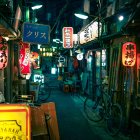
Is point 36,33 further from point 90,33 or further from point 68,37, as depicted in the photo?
point 68,37

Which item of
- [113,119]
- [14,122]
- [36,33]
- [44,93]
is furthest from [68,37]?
[14,122]

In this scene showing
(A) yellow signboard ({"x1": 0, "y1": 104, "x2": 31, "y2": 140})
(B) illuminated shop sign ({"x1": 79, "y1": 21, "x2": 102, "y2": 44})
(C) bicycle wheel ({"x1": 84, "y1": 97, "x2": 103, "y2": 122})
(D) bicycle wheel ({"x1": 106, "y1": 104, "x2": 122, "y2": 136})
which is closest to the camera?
(A) yellow signboard ({"x1": 0, "y1": 104, "x2": 31, "y2": 140})

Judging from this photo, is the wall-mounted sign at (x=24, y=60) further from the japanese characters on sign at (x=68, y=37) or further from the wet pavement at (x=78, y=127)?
the japanese characters on sign at (x=68, y=37)

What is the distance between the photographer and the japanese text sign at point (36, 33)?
11.4 metres

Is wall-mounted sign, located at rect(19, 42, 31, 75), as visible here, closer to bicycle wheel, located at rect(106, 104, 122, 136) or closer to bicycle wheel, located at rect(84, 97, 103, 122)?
bicycle wheel, located at rect(84, 97, 103, 122)

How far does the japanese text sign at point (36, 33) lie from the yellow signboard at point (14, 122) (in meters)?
5.39

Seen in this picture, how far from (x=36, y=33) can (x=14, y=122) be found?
564cm

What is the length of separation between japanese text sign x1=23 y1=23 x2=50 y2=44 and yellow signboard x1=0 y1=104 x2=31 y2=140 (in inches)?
212

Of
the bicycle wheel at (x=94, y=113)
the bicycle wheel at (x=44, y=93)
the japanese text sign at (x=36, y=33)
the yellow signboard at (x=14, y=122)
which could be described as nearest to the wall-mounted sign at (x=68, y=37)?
the bicycle wheel at (x=44, y=93)

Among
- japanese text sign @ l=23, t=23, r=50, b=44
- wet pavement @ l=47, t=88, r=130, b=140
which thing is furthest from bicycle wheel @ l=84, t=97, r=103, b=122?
japanese text sign @ l=23, t=23, r=50, b=44

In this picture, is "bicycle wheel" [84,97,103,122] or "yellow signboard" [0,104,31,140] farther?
"bicycle wheel" [84,97,103,122]

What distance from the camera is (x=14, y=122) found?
6.35 metres

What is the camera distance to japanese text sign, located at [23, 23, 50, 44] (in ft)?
37.3

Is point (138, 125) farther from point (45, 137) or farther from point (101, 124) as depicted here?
point (45, 137)
